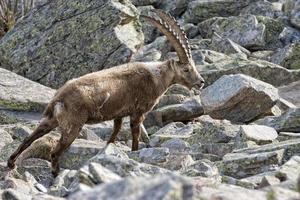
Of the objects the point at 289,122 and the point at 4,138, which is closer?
the point at 4,138

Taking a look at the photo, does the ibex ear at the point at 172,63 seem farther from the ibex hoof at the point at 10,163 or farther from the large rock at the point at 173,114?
the ibex hoof at the point at 10,163

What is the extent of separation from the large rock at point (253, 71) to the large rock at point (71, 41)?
1.77 meters

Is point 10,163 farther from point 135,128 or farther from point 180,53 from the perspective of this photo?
point 180,53

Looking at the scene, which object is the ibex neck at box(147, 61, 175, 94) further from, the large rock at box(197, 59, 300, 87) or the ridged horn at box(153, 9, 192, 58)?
the large rock at box(197, 59, 300, 87)

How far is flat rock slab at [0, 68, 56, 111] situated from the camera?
562 inches

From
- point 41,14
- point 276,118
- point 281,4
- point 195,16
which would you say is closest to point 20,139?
point 276,118

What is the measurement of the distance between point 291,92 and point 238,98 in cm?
329

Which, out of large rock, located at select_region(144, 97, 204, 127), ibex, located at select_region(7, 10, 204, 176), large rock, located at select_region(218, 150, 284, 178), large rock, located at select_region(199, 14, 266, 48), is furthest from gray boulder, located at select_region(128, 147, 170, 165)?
large rock, located at select_region(199, 14, 266, 48)

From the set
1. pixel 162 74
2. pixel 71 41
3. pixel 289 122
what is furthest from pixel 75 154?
pixel 71 41

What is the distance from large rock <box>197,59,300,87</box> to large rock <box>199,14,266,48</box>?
309cm

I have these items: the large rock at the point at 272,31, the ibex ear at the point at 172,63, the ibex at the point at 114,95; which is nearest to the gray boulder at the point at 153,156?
the ibex at the point at 114,95

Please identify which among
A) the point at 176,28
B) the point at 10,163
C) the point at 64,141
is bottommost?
the point at 10,163

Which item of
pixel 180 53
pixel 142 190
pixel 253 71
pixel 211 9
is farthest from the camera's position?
pixel 211 9

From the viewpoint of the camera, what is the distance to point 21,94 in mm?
14516
